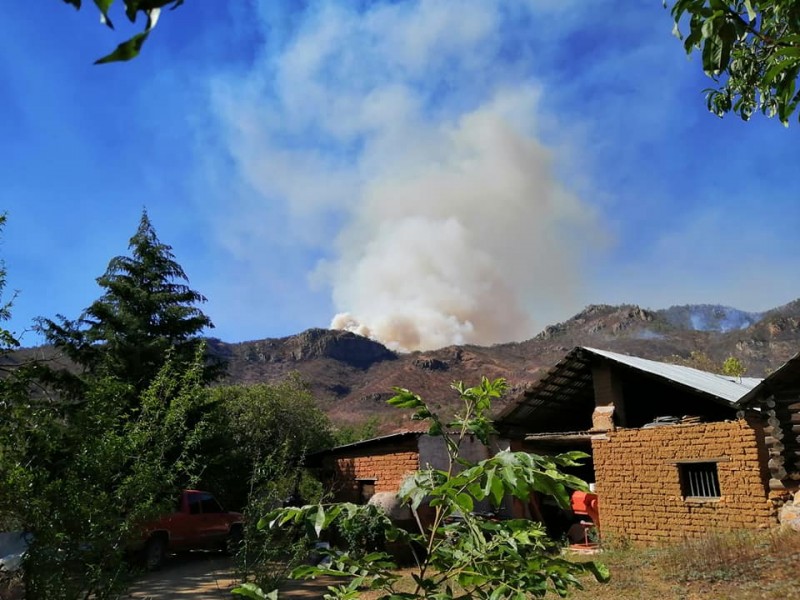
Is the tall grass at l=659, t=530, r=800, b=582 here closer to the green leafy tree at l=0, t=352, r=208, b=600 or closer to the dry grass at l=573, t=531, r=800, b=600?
the dry grass at l=573, t=531, r=800, b=600

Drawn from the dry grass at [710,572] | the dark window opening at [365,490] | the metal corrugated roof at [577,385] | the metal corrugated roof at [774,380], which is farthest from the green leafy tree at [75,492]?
the dark window opening at [365,490]

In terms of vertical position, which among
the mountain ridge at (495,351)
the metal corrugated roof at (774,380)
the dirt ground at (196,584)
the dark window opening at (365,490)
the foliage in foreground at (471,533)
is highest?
the mountain ridge at (495,351)

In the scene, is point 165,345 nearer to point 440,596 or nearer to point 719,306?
point 440,596

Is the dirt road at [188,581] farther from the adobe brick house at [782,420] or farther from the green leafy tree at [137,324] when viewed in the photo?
the adobe brick house at [782,420]

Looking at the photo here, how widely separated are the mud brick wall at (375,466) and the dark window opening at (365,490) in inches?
4.0

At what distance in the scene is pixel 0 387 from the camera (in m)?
5.94

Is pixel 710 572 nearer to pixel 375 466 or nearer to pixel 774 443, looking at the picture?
pixel 774 443

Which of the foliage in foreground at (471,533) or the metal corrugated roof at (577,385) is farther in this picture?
the metal corrugated roof at (577,385)

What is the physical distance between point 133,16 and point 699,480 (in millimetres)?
14348

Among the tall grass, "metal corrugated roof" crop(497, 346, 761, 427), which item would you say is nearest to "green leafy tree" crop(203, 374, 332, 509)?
"metal corrugated roof" crop(497, 346, 761, 427)

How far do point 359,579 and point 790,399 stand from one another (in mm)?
12364

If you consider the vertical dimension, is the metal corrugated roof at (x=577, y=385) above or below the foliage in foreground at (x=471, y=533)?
above

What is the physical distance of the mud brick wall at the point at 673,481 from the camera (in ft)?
39.0

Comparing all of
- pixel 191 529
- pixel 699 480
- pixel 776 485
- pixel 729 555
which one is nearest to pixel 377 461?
pixel 191 529
